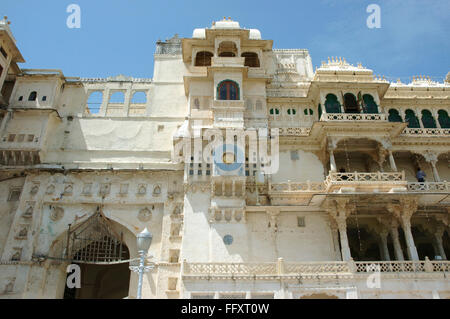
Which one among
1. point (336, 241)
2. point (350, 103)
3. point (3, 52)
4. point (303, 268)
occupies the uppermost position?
point (3, 52)

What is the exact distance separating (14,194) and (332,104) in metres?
21.5

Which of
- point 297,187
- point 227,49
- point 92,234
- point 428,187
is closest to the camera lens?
point 428,187

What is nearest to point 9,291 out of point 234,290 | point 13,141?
point 13,141

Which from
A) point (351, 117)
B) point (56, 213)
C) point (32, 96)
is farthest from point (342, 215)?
point (32, 96)

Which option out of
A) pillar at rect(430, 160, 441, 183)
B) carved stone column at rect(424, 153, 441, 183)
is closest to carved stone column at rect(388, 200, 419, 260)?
pillar at rect(430, 160, 441, 183)

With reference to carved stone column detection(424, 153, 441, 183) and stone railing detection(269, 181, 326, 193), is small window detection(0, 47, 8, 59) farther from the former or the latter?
carved stone column detection(424, 153, 441, 183)

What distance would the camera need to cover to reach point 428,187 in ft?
75.0

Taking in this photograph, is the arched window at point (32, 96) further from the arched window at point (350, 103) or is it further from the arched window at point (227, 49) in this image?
the arched window at point (350, 103)

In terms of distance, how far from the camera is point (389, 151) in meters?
24.5

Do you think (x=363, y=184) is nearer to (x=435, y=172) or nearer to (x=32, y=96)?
(x=435, y=172)

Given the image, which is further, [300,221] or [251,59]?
[251,59]

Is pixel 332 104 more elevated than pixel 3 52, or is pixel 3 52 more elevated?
pixel 3 52

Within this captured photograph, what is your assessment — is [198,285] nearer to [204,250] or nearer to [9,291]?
[204,250]

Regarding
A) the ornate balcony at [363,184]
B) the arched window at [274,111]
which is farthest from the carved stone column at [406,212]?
the arched window at [274,111]
